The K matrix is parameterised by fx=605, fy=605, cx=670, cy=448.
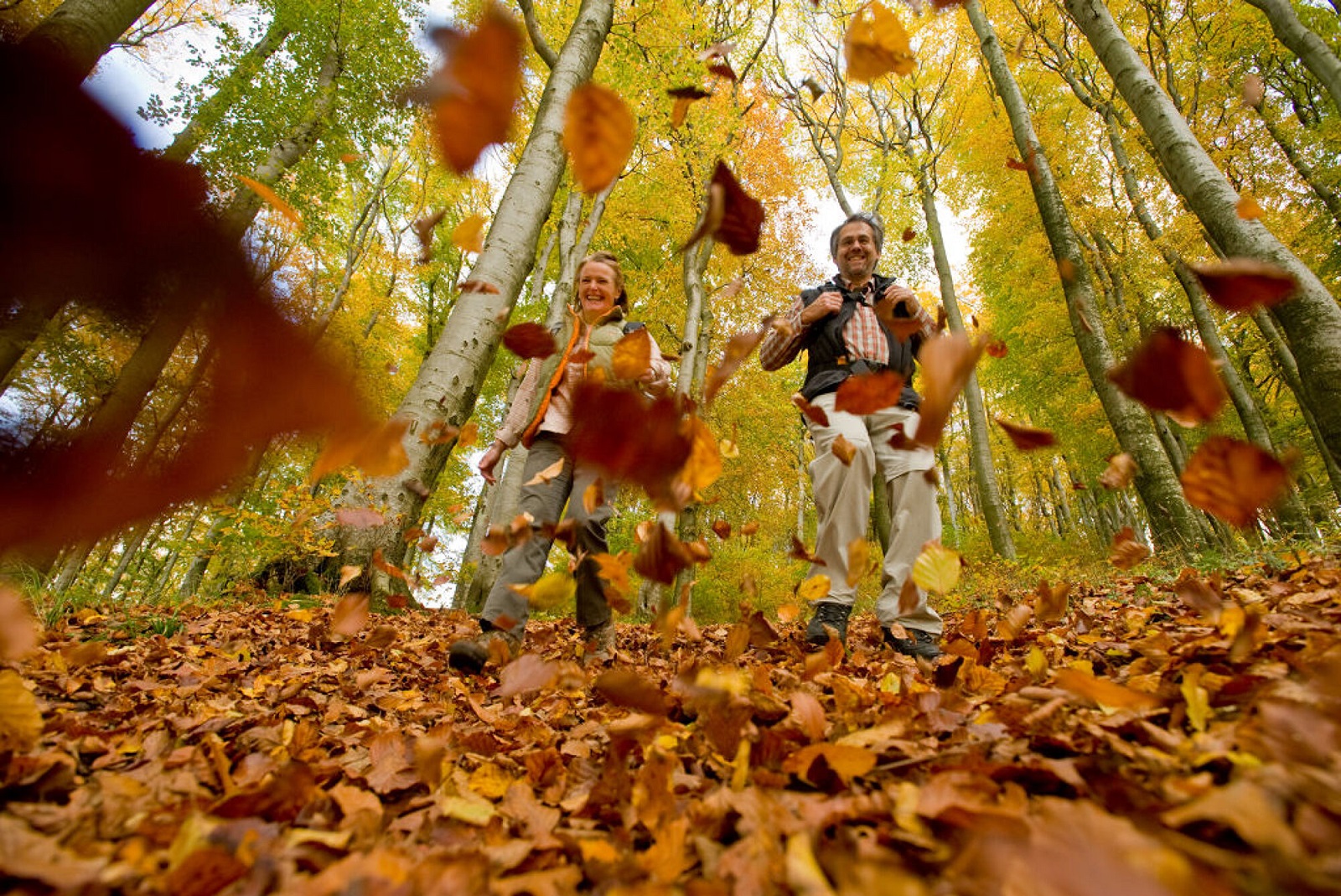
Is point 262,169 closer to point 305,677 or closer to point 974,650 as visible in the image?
point 305,677

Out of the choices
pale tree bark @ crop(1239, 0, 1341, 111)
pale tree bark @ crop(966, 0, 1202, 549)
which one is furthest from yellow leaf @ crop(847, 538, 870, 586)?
pale tree bark @ crop(1239, 0, 1341, 111)

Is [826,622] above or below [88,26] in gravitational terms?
below

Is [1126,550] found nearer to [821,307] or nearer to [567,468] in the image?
[821,307]

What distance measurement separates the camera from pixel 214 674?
179cm

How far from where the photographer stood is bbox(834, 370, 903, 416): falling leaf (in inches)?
85.7

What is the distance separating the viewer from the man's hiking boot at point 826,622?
2.30 meters

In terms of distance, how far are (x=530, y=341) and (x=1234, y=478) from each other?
69.2 inches

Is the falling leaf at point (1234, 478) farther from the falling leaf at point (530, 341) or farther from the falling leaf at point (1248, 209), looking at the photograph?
the falling leaf at point (1248, 209)

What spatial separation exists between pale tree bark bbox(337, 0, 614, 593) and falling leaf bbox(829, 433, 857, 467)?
71.9 inches

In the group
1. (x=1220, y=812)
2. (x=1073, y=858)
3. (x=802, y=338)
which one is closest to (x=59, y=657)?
(x=1073, y=858)

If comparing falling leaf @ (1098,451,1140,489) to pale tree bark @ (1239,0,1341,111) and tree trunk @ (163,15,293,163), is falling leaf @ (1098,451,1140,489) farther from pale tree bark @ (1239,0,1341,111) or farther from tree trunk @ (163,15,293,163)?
tree trunk @ (163,15,293,163)

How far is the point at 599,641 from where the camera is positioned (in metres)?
2.58

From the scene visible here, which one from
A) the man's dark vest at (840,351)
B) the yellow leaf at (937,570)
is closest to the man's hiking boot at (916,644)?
the yellow leaf at (937,570)

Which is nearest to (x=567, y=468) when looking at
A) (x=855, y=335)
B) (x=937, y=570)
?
(x=855, y=335)
